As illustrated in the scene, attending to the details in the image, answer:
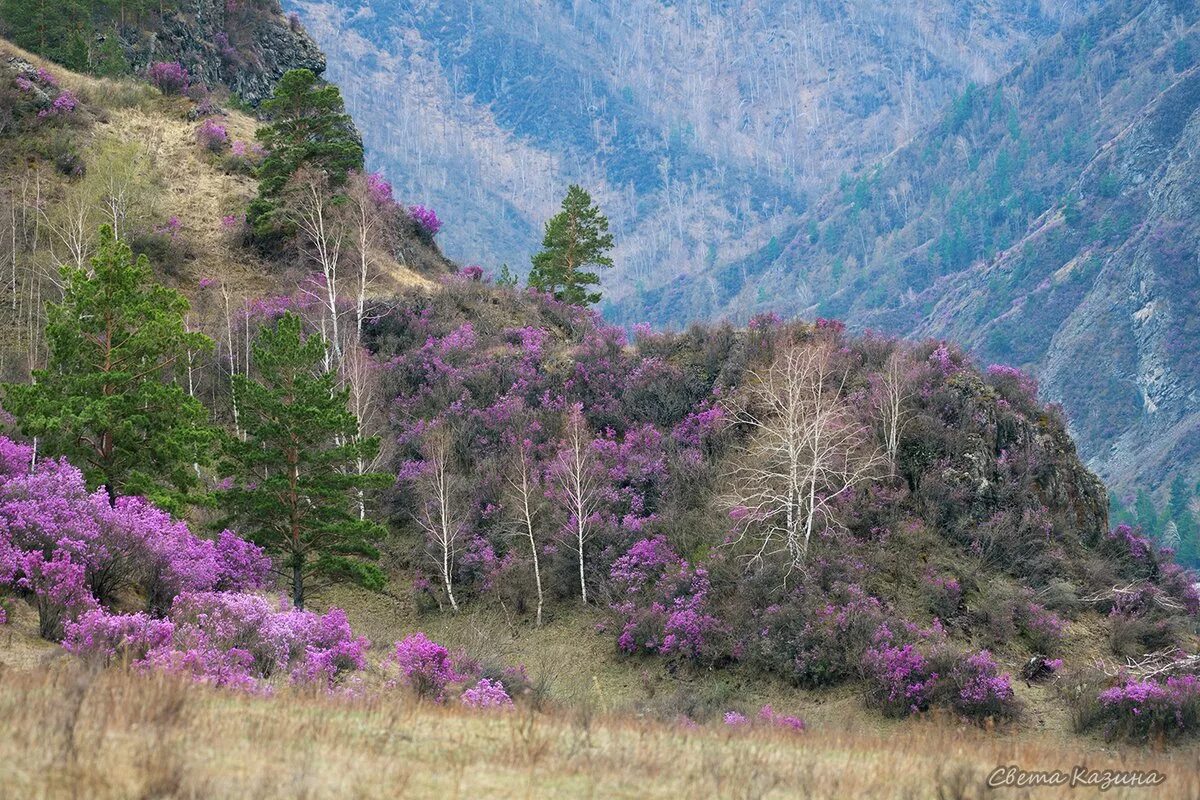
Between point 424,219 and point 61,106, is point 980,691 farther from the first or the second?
point 61,106

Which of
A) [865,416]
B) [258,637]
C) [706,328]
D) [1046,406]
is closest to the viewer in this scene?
[258,637]

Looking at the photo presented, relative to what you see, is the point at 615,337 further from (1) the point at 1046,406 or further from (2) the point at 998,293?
(2) the point at 998,293

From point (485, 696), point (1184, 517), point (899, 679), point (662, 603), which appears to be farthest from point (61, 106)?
point (1184, 517)

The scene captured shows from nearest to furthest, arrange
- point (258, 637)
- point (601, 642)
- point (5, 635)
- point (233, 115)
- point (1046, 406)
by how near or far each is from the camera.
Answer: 1. point (5, 635)
2. point (258, 637)
3. point (601, 642)
4. point (1046, 406)
5. point (233, 115)

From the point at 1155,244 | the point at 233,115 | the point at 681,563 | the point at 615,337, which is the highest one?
the point at 1155,244

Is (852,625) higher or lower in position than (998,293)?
→ lower

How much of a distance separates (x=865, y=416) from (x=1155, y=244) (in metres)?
138

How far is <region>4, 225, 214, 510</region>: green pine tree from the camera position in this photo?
A: 58.6ft

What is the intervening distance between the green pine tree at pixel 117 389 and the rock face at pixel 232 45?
139ft

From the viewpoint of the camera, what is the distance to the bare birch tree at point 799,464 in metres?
24.3

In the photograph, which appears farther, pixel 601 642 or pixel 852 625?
pixel 601 642

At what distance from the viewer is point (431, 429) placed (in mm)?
31547

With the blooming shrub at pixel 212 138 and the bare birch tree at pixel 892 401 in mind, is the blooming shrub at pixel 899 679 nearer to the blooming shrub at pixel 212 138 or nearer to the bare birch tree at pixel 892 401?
the bare birch tree at pixel 892 401

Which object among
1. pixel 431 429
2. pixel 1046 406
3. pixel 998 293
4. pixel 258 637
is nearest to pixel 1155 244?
pixel 998 293
